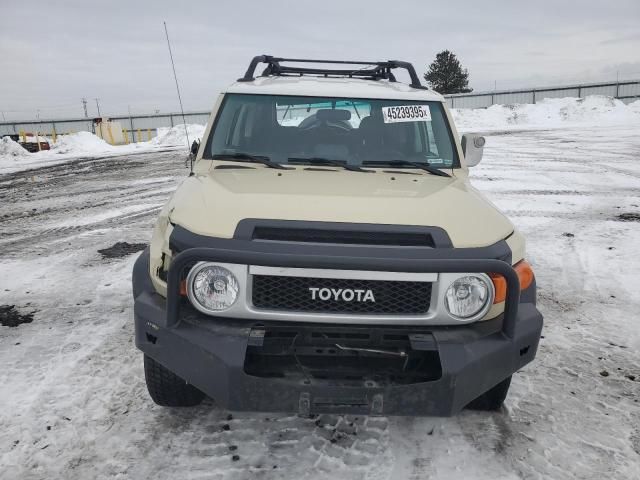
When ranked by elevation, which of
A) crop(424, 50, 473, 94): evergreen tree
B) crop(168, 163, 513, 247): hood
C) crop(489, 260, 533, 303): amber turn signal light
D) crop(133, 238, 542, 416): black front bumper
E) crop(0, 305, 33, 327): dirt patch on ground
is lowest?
crop(0, 305, 33, 327): dirt patch on ground

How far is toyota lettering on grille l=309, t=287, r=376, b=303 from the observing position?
2.21 meters

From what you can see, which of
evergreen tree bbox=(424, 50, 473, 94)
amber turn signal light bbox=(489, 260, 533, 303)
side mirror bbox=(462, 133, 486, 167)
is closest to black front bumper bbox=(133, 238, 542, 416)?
amber turn signal light bbox=(489, 260, 533, 303)

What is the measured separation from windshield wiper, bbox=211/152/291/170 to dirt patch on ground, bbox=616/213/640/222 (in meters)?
6.09

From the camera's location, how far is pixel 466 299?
228 cm

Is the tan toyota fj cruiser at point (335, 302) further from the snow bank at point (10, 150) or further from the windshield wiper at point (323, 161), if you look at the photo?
the snow bank at point (10, 150)

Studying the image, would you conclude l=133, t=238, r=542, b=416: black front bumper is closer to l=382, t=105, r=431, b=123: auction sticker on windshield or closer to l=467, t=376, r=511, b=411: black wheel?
l=467, t=376, r=511, b=411: black wheel

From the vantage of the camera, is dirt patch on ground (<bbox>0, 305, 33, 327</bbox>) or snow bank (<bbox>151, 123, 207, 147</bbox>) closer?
dirt patch on ground (<bbox>0, 305, 33, 327</bbox>)

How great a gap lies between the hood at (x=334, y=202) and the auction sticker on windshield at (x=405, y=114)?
67 centimetres

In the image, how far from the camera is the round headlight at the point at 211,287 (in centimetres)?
223

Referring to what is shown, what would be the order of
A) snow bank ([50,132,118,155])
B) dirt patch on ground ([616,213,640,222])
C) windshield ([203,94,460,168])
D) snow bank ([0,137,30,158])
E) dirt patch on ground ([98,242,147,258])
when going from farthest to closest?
1. snow bank ([50,132,118,155])
2. snow bank ([0,137,30,158])
3. dirt patch on ground ([616,213,640,222])
4. dirt patch on ground ([98,242,147,258])
5. windshield ([203,94,460,168])

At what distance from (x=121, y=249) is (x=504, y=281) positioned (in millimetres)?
4983

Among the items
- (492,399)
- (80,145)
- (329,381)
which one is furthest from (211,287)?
(80,145)

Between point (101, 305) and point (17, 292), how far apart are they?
100 centimetres

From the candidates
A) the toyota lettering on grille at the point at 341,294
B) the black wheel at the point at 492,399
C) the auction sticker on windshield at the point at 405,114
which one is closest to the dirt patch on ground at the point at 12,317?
the toyota lettering on grille at the point at 341,294
